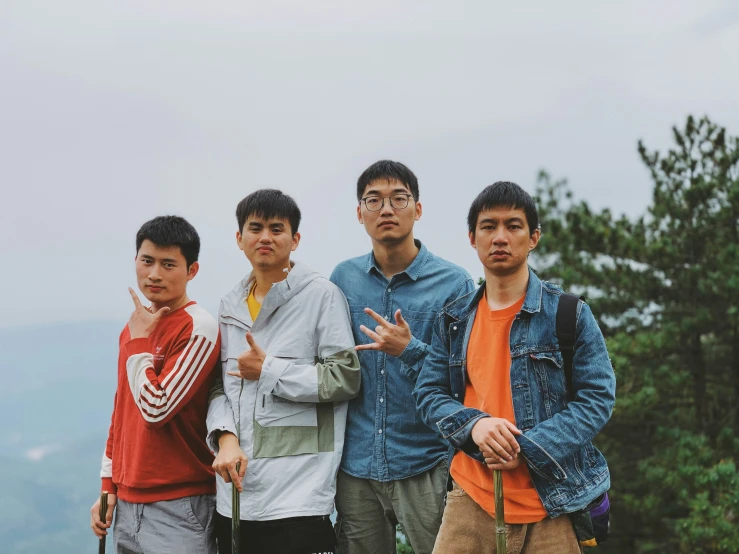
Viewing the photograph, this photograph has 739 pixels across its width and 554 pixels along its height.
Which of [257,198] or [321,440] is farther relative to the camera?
A: [257,198]

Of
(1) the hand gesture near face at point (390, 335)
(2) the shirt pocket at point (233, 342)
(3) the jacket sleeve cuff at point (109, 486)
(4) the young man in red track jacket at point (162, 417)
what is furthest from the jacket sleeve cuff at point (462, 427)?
(3) the jacket sleeve cuff at point (109, 486)

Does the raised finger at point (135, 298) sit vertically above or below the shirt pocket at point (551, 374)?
above

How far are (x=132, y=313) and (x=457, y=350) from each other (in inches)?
53.7

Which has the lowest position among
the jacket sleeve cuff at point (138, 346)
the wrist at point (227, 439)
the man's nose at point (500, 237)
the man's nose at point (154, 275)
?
the wrist at point (227, 439)

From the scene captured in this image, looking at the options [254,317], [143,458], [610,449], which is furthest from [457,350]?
[610,449]

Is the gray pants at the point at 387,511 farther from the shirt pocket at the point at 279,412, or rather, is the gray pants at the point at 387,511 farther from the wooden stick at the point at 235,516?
the wooden stick at the point at 235,516

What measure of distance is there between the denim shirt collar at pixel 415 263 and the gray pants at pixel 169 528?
1.20m

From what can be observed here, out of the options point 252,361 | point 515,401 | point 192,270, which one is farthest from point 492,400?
point 192,270

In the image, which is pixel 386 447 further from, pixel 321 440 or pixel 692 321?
pixel 692 321

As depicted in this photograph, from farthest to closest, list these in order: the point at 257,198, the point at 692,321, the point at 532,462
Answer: the point at 692,321 → the point at 257,198 → the point at 532,462

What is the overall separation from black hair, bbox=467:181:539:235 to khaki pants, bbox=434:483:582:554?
98 cm

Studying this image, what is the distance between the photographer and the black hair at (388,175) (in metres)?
3.43

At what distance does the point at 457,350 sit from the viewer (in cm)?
284

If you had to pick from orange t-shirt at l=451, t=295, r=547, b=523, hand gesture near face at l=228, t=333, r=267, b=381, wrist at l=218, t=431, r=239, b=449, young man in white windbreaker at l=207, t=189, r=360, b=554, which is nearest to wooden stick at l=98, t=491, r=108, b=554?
young man in white windbreaker at l=207, t=189, r=360, b=554
